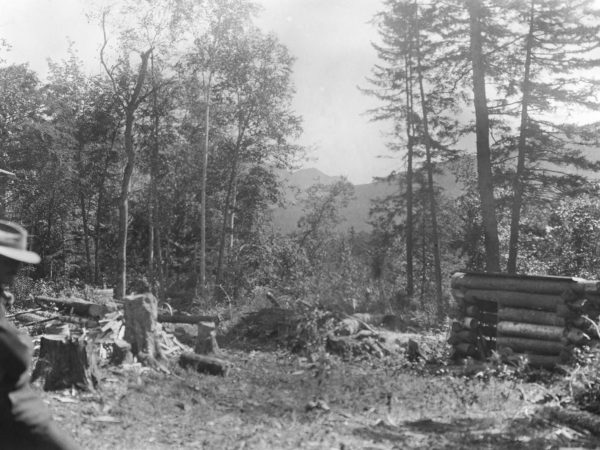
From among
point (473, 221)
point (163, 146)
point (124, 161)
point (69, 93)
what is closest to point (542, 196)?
point (473, 221)

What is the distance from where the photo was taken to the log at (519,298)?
40.7 feet

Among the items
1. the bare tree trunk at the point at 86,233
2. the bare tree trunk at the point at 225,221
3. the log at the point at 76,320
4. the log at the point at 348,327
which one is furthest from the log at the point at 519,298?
the bare tree trunk at the point at 86,233

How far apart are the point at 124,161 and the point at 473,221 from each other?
2319 cm

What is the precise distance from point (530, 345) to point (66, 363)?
911 cm

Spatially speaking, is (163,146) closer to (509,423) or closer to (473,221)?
(473,221)

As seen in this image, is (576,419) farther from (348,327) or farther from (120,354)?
(348,327)

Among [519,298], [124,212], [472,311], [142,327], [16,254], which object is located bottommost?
[472,311]

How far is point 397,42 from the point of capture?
1232 inches

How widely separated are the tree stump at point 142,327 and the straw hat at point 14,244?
289 inches

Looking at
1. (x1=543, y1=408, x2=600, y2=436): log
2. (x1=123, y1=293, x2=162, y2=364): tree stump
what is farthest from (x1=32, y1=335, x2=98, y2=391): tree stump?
(x1=543, y1=408, x2=600, y2=436): log

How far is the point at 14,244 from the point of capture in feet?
8.50

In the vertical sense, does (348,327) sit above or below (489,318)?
below

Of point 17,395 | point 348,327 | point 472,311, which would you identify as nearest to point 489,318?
point 472,311

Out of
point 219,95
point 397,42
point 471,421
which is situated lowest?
point 471,421
